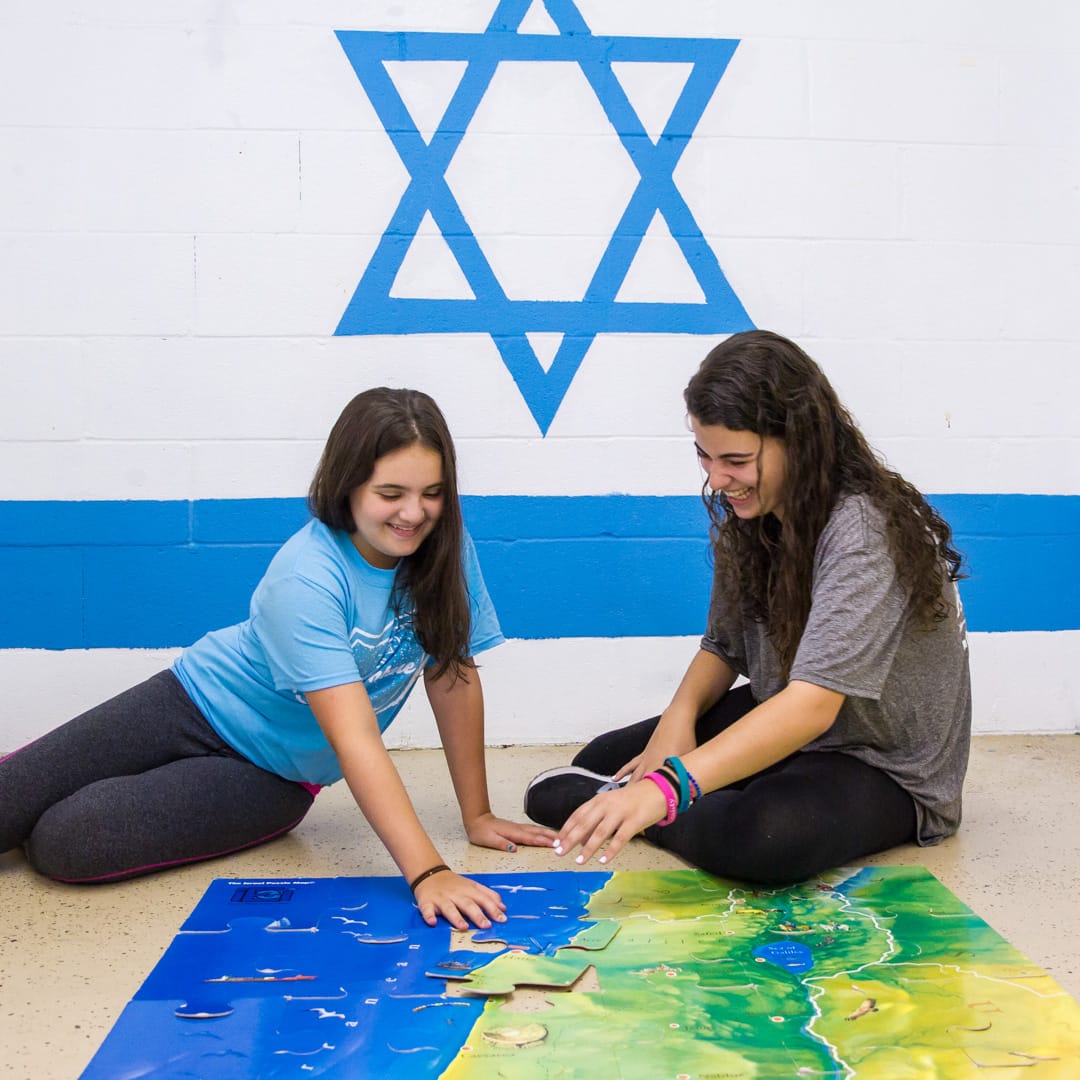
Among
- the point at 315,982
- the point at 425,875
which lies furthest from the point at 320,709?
the point at 315,982

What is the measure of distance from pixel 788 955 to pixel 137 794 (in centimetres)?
90

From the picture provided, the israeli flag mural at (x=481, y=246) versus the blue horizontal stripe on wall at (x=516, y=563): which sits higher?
the israeli flag mural at (x=481, y=246)

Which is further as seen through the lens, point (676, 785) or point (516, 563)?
point (516, 563)

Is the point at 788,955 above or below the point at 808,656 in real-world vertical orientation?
below

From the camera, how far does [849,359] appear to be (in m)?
2.54

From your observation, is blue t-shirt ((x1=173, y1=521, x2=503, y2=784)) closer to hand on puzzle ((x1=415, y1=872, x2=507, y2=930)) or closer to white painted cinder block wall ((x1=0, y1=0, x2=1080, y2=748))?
hand on puzzle ((x1=415, y1=872, x2=507, y2=930))

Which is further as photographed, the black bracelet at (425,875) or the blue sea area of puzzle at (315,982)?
the black bracelet at (425,875)

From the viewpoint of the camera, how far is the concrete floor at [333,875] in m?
1.30

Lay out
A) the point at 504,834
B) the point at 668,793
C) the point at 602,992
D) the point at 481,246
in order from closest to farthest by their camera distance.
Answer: the point at 602,992 → the point at 668,793 → the point at 504,834 → the point at 481,246

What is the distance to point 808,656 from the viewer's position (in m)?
1.53

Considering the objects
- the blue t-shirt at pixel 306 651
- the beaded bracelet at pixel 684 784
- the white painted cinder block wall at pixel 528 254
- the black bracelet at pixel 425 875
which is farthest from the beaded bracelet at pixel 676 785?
the white painted cinder block wall at pixel 528 254

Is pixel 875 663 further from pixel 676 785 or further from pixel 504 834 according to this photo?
pixel 504 834

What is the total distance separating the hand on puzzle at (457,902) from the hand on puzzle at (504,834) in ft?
0.89

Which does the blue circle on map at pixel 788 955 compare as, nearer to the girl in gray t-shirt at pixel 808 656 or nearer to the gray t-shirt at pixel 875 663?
the girl in gray t-shirt at pixel 808 656
